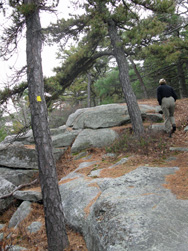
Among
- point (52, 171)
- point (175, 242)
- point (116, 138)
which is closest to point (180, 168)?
point (175, 242)

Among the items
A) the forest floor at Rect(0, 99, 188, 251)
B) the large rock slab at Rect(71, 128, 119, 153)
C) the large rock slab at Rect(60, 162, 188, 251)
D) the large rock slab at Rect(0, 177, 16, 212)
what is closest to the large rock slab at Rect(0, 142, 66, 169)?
the large rock slab at Rect(0, 177, 16, 212)

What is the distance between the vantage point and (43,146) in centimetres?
405

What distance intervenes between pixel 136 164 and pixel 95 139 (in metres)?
3.62

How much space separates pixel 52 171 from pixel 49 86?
3108mm

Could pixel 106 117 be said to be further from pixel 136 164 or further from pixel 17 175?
pixel 17 175

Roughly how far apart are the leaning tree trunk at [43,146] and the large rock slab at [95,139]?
5161mm

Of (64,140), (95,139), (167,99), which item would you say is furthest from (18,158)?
(167,99)

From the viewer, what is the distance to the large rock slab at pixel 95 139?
9172 mm

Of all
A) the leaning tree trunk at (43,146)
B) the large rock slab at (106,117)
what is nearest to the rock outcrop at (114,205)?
the leaning tree trunk at (43,146)

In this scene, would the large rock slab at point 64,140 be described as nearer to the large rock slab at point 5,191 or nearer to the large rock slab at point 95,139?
the large rock slab at point 95,139

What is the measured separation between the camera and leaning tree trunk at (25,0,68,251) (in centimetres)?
389

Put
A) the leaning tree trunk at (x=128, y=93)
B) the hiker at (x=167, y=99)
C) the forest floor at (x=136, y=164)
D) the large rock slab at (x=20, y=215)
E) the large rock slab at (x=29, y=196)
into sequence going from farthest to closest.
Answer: the leaning tree trunk at (x=128, y=93)
the hiker at (x=167, y=99)
the large rock slab at (x=29, y=196)
the large rock slab at (x=20, y=215)
the forest floor at (x=136, y=164)

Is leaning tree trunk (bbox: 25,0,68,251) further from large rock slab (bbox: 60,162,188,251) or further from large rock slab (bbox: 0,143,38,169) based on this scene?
large rock slab (bbox: 0,143,38,169)

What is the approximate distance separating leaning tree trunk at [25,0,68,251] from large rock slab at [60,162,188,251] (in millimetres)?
573
